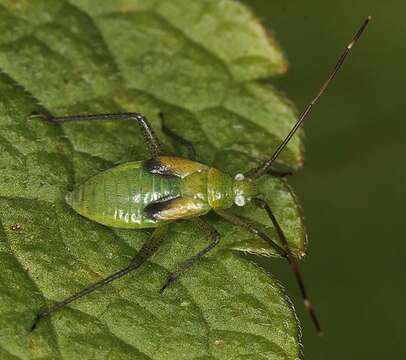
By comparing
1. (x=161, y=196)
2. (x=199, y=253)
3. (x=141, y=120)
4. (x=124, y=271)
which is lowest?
(x=124, y=271)

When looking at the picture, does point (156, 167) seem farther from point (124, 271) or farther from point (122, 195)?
point (124, 271)

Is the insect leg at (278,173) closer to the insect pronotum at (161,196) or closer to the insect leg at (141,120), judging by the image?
the insect pronotum at (161,196)

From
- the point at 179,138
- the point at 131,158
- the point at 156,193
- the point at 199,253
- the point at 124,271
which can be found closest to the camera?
the point at 124,271

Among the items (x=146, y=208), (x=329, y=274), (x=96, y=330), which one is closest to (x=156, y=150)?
(x=146, y=208)

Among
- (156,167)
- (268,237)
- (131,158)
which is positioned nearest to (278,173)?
(268,237)

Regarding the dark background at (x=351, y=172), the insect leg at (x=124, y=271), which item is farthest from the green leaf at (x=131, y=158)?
the dark background at (x=351, y=172)

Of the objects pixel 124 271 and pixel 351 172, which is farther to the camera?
pixel 351 172
